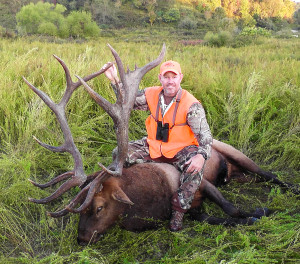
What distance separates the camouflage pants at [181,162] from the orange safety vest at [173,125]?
0.06m

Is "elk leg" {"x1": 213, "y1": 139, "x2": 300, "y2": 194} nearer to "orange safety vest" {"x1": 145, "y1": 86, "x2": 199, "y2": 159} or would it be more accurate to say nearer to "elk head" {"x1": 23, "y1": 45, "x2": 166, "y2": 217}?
"orange safety vest" {"x1": 145, "y1": 86, "x2": 199, "y2": 159}

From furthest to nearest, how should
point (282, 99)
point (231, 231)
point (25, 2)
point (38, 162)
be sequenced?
point (25, 2) → point (282, 99) → point (38, 162) → point (231, 231)

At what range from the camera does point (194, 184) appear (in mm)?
2820

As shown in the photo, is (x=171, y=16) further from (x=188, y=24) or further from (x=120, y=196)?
(x=120, y=196)

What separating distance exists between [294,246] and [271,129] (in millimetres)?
2151

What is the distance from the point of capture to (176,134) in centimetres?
302

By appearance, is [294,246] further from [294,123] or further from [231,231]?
[294,123]

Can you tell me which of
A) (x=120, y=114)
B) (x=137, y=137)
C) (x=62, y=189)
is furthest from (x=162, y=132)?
(x=137, y=137)

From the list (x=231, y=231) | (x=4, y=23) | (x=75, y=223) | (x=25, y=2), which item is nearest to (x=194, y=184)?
(x=231, y=231)

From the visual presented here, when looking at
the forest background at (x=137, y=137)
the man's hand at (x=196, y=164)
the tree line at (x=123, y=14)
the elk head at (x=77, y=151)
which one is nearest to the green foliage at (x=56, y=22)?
the tree line at (x=123, y=14)

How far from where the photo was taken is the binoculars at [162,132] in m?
3.02

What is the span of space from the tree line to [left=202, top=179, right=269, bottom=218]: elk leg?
84.0ft

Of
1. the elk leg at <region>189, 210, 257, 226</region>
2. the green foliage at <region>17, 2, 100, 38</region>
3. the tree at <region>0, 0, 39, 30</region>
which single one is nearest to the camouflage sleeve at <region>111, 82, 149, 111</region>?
the elk leg at <region>189, 210, 257, 226</region>

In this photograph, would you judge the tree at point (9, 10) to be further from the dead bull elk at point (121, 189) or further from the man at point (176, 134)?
the dead bull elk at point (121, 189)
